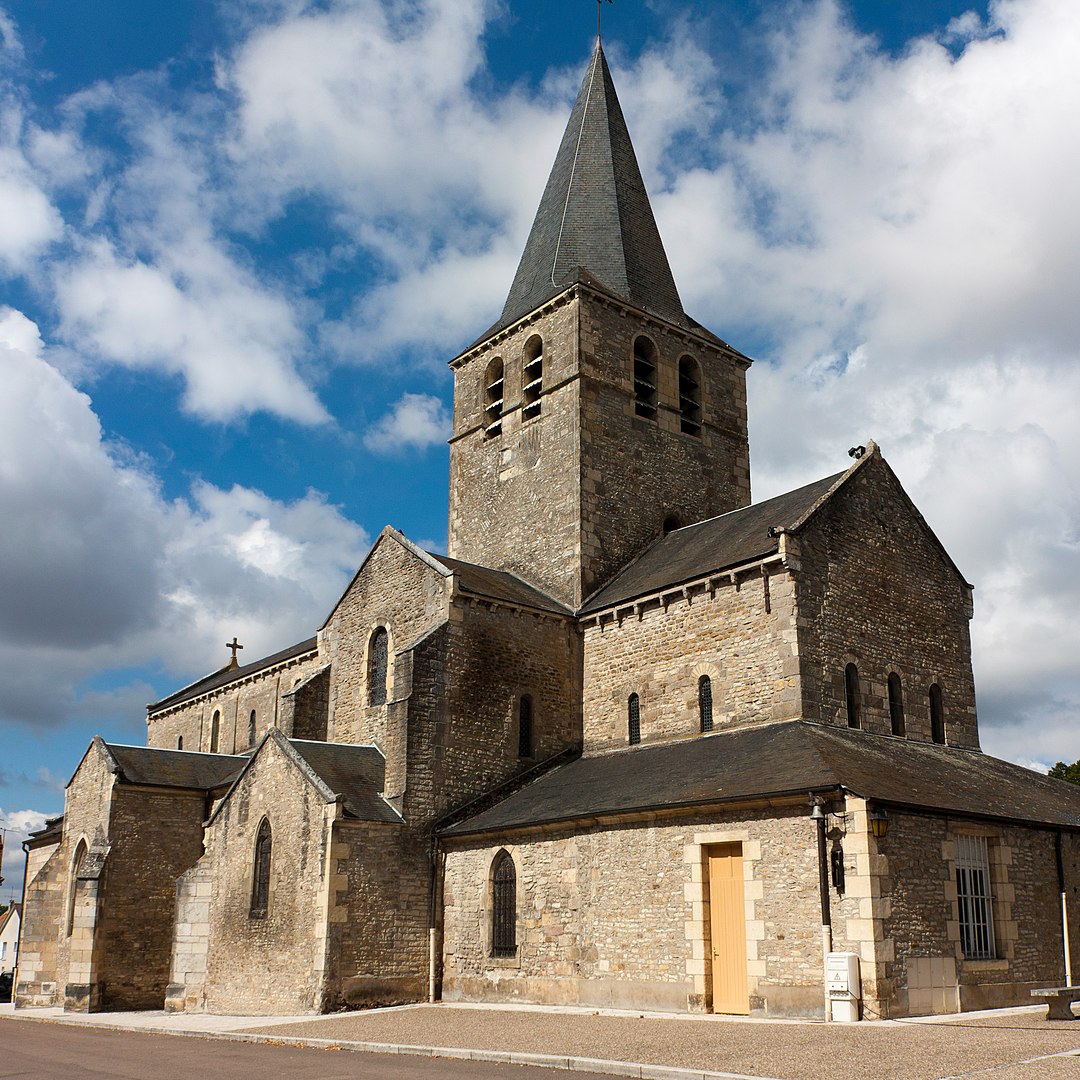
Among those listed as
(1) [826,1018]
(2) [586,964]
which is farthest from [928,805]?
(2) [586,964]

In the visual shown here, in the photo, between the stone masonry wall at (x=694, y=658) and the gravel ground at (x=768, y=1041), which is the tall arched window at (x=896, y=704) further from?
the gravel ground at (x=768, y=1041)

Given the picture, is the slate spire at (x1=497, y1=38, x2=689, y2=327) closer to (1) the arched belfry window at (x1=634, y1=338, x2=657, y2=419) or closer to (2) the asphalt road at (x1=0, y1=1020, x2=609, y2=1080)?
(1) the arched belfry window at (x1=634, y1=338, x2=657, y2=419)

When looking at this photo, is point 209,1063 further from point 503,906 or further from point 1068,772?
point 1068,772

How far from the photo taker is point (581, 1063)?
37.7 ft

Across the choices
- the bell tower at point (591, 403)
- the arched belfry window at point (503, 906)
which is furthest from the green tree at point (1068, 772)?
the arched belfry window at point (503, 906)

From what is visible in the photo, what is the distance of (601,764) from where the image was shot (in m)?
22.2

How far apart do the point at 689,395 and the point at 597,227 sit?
17.9 feet

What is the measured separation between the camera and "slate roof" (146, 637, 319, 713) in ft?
106

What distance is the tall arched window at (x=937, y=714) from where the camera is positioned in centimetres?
2223

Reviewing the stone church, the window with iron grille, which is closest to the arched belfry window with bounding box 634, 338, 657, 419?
the stone church

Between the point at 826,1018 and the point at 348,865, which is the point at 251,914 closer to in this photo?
the point at 348,865

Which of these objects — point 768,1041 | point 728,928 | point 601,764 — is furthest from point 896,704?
point 768,1041

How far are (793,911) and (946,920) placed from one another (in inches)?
95.9

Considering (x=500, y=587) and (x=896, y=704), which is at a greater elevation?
(x=500, y=587)
